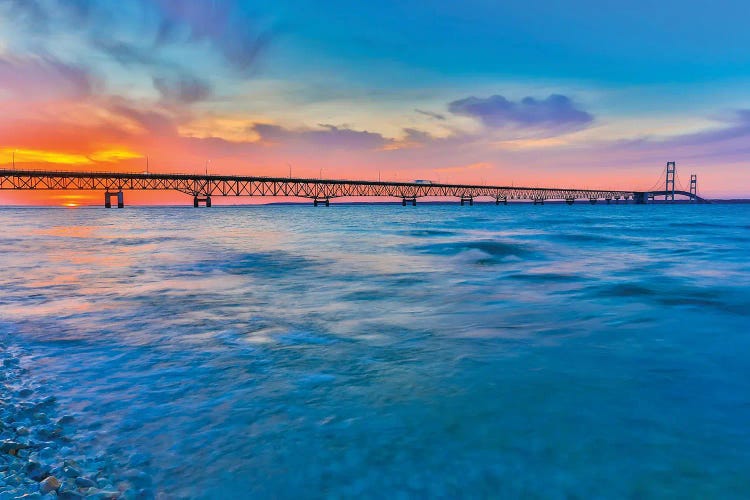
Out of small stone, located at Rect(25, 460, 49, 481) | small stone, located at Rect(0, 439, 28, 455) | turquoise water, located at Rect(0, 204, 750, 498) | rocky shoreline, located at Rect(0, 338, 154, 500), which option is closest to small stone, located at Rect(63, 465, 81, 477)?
rocky shoreline, located at Rect(0, 338, 154, 500)

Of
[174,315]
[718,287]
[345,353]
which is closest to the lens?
[345,353]

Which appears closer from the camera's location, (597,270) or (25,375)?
(25,375)

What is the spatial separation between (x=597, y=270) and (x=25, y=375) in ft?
51.6

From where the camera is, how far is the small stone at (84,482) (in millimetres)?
3154

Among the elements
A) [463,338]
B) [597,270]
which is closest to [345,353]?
[463,338]

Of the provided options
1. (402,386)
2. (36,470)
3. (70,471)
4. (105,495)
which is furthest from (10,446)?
(402,386)

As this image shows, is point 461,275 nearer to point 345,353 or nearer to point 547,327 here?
point 547,327

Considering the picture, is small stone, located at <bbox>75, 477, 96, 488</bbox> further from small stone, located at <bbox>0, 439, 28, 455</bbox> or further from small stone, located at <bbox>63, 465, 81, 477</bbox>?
small stone, located at <bbox>0, 439, 28, 455</bbox>

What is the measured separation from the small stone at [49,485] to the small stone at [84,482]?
12 centimetres

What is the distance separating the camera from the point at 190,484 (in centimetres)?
324

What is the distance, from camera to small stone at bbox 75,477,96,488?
10.3ft

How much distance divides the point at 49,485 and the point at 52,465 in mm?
315

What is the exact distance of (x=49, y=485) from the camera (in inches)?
122

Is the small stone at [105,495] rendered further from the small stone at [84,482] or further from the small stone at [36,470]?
the small stone at [36,470]
